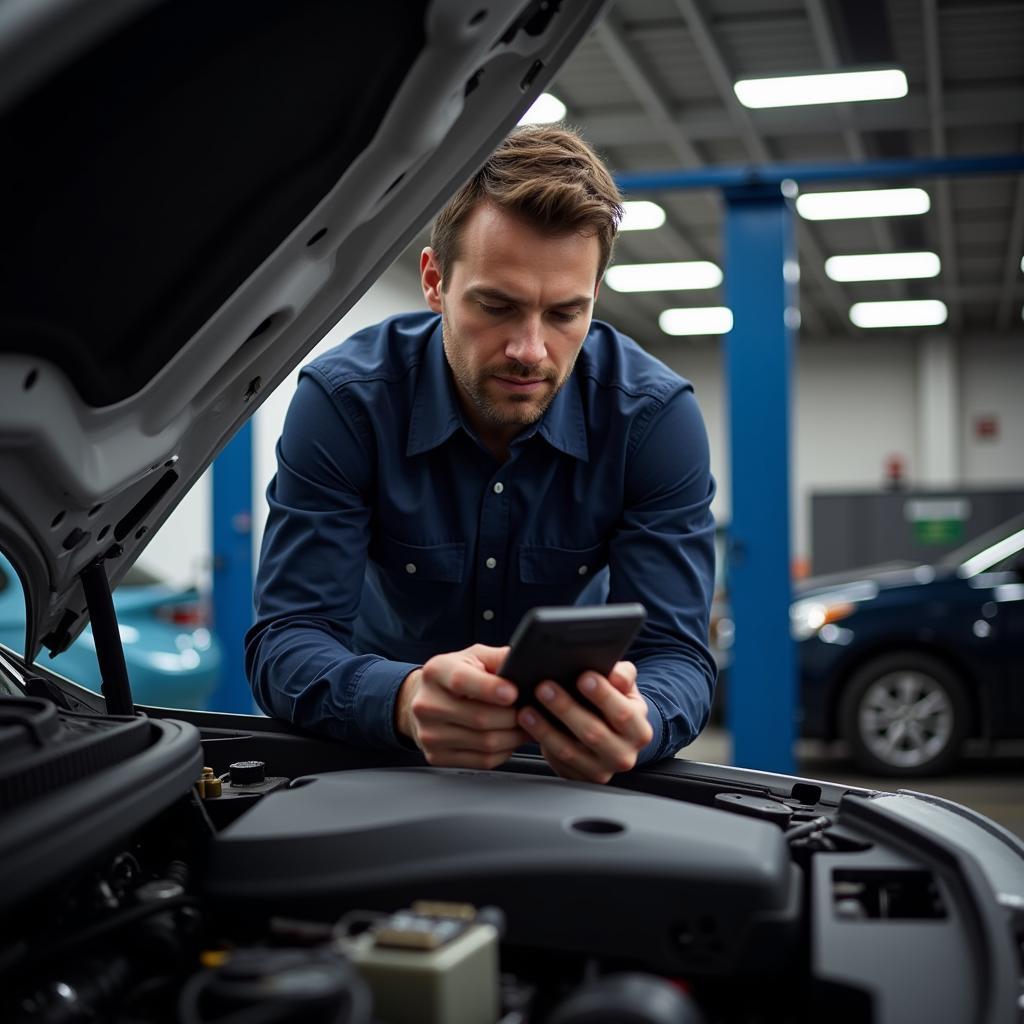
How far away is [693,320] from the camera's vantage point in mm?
14219

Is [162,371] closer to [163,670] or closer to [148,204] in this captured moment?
[148,204]

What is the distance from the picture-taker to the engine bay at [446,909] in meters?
0.74

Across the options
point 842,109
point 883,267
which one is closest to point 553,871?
point 842,109

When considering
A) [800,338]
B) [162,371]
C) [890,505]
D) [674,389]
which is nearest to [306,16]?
[162,371]

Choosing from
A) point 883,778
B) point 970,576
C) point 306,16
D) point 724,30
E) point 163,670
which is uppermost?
point 724,30

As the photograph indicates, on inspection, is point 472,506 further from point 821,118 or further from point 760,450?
point 821,118

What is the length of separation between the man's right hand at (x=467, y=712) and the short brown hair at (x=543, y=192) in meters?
0.64

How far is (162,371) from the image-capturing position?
3.96ft

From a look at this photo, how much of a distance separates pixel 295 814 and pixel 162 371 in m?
0.48

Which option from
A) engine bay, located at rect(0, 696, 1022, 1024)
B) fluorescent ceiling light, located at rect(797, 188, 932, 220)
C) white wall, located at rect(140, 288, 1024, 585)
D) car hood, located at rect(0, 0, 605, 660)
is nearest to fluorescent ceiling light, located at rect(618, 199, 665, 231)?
fluorescent ceiling light, located at rect(797, 188, 932, 220)

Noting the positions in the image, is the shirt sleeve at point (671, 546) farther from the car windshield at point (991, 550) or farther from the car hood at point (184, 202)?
the car windshield at point (991, 550)

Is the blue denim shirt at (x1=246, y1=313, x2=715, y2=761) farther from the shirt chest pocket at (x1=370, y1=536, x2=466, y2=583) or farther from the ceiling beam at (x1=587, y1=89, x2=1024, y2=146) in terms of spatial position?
the ceiling beam at (x1=587, y1=89, x2=1024, y2=146)

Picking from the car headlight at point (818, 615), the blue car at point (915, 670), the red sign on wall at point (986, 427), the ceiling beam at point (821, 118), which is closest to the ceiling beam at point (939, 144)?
the ceiling beam at point (821, 118)

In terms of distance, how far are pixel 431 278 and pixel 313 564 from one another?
47cm
